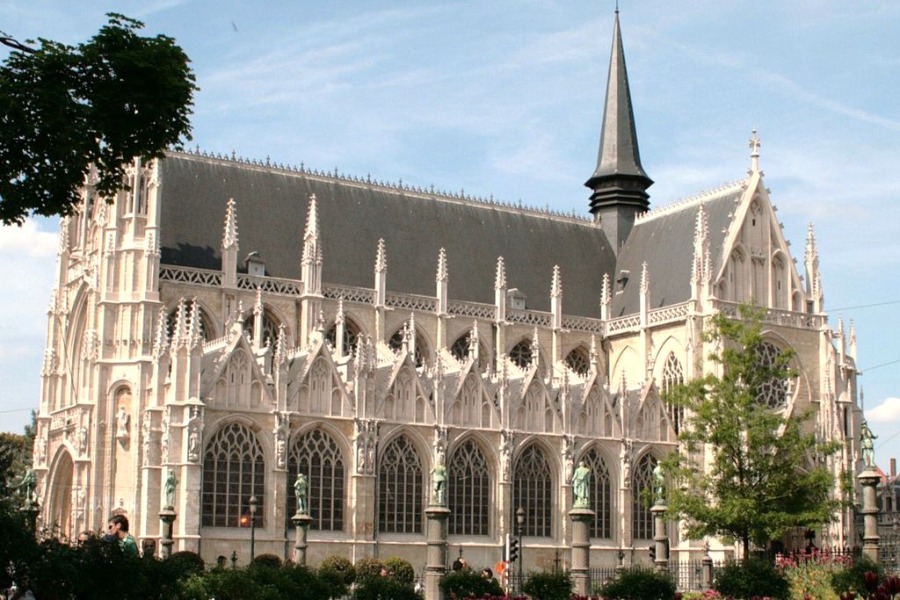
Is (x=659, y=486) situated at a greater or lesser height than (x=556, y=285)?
Result: lesser

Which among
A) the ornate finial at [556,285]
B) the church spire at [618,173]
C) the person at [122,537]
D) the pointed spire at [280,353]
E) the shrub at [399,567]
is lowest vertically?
the shrub at [399,567]

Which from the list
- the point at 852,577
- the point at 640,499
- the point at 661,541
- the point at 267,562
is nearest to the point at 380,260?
the point at 640,499

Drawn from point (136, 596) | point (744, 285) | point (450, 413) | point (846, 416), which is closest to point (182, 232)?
point (450, 413)

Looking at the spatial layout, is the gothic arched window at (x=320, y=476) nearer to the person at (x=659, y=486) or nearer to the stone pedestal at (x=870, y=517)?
the person at (x=659, y=486)

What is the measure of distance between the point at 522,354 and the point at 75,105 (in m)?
38.9

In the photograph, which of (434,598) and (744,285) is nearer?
(434,598)

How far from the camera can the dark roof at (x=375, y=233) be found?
5388 centimetres

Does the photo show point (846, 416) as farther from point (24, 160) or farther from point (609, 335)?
point (24, 160)

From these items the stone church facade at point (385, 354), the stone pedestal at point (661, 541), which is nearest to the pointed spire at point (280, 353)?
the stone church facade at point (385, 354)

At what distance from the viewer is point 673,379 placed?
58.3 m

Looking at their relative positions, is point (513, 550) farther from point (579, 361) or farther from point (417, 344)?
point (579, 361)

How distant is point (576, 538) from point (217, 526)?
57.0ft

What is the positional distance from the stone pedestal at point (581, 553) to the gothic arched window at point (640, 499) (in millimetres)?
23038

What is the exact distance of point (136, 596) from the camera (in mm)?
18672
